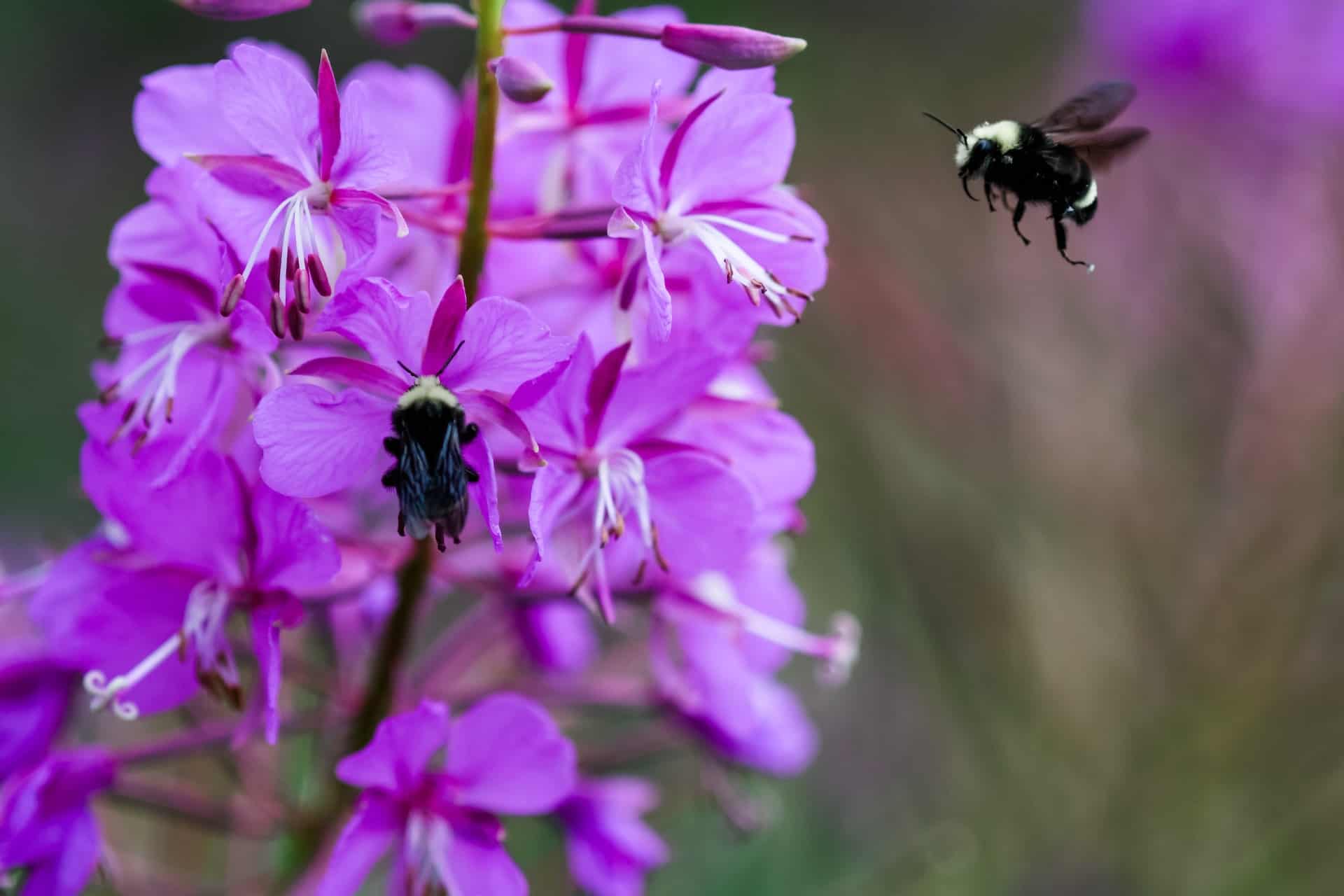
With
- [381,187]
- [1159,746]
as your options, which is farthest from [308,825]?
[1159,746]

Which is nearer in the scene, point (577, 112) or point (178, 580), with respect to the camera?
point (178, 580)

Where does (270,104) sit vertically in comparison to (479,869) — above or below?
above

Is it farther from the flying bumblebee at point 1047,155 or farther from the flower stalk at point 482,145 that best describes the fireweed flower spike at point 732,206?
the flying bumblebee at point 1047,155

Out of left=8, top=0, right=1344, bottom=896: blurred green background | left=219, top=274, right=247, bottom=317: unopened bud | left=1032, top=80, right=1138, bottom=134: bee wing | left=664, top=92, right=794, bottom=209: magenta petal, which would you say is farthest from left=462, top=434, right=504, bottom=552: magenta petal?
left=1032, top=80, right=1138, bottom=134: bee wing

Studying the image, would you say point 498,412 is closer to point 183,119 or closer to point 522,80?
point 522,80

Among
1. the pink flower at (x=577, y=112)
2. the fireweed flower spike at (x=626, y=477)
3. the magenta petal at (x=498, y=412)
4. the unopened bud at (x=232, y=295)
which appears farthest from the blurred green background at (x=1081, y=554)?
the unopened bud at (x=232, y=295)

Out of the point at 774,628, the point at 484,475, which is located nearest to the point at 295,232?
the point at 484,475

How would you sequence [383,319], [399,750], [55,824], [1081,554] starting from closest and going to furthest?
[383,319]
[399,750]
[55,824]
[1081,554]

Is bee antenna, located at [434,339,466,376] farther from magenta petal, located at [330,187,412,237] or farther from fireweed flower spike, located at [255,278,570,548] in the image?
magenta petal, located at [330,187,412,237]
